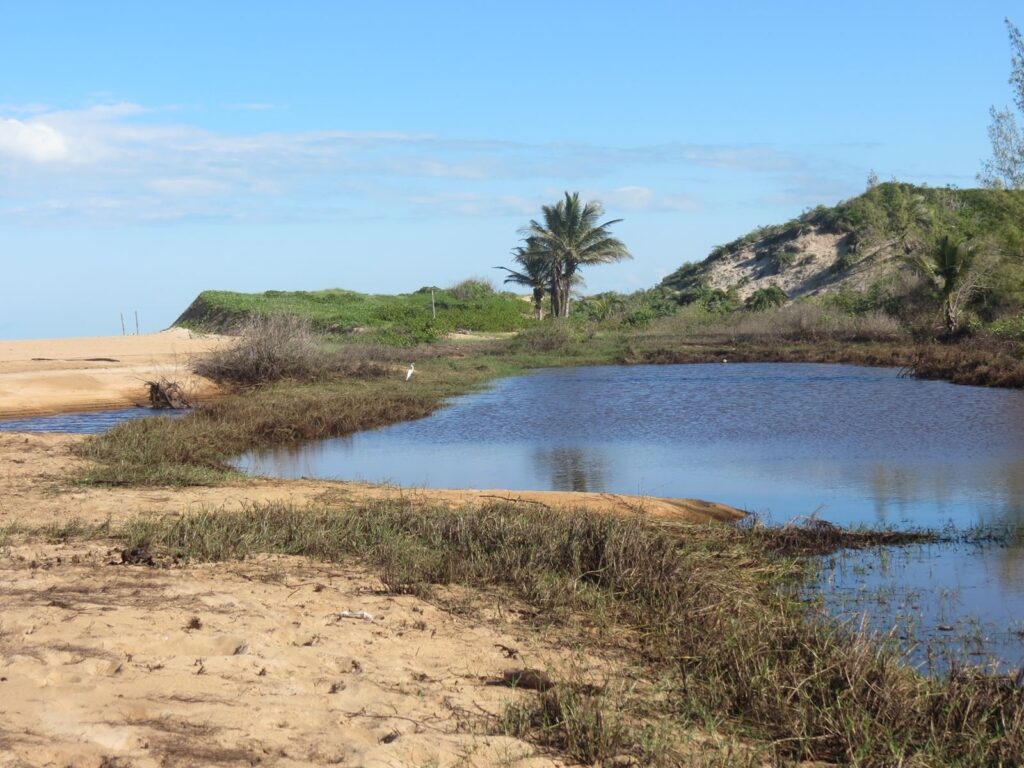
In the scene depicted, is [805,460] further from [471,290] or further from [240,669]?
[471,290]

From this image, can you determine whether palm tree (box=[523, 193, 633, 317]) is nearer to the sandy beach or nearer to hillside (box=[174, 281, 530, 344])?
hillside (box=[174, 281, 530, 344])

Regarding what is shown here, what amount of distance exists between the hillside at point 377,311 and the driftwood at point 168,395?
2267 cm

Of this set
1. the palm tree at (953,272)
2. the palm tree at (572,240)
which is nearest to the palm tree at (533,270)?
the palm tree at (572,240)

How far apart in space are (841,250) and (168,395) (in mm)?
62416

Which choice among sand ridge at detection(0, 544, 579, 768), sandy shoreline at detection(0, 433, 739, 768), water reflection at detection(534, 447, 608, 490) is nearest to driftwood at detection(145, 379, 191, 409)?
water reflection at detection(534, 447, 608, 490)

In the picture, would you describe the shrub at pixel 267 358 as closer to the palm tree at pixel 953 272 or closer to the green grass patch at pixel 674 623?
the green grass patch at pixel 674 623

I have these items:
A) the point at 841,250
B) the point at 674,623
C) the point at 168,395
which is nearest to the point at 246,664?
the point at 674,623

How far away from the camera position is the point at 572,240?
55438mm

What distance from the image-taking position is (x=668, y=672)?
5.79m

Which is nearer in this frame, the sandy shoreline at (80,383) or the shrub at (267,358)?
the sandy shoreline at (80,383)

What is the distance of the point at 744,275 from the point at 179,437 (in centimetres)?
7269

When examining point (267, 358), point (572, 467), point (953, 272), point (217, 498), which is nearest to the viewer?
point (217, 498)

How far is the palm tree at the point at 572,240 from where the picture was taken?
5522 cm

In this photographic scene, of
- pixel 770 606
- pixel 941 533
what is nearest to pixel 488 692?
pixel 770 606
